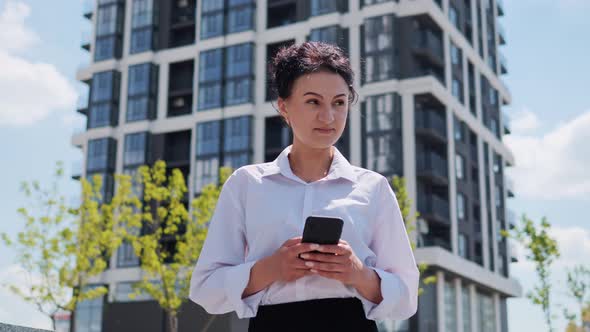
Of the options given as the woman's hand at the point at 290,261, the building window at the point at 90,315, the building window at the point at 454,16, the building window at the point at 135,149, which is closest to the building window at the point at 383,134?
the building window at the point at 454,16

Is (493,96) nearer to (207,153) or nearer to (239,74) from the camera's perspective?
(239,74)

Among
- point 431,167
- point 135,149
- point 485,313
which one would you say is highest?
point 135,149

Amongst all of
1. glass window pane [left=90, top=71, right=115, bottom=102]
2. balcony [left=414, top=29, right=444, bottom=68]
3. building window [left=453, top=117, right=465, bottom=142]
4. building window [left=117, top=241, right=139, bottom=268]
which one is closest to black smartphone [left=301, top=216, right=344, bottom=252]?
balcony [left=414, top=29, right=444, bottom=68]

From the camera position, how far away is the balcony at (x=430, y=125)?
3762cm

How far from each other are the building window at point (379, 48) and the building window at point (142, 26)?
1320cm

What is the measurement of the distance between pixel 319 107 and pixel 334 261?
1.69 ft

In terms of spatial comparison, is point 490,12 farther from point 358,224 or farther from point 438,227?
point 358,224

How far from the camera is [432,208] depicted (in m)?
37.1

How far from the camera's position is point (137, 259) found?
4091 cm

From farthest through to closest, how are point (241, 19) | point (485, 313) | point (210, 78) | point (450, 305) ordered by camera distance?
point (485, 313)
point (241, 19)
point (210, 78)
point (450, 305)

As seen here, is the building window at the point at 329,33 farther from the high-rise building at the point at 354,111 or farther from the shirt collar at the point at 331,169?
the shirt collar at the point at 331,169

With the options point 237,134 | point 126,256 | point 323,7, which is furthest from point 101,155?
point 323,7

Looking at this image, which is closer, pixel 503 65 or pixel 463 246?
pixel 463 246

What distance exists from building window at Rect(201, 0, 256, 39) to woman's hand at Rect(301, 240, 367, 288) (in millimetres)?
40526
